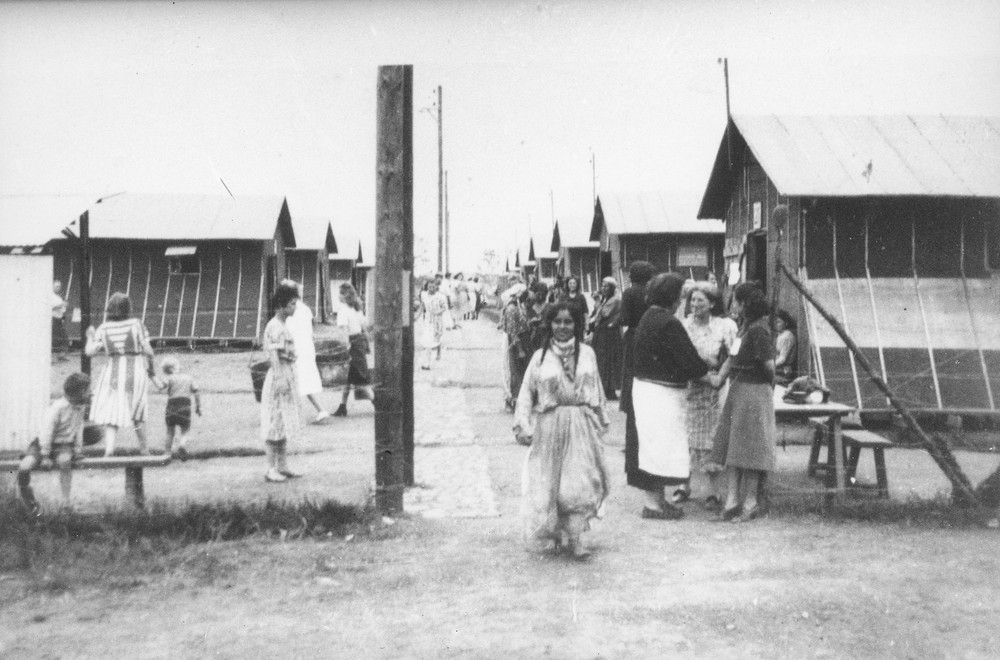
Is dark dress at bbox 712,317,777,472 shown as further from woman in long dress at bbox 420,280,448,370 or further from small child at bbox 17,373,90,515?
woman in long dress at bbox 420,280,448,370

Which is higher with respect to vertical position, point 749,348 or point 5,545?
point 749,348

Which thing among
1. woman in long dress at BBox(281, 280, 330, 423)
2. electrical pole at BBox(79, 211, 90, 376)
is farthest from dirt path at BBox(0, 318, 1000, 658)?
woman in long dress at BBox(281, 280, 330, 423)

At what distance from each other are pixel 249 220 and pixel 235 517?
14601 millimetres

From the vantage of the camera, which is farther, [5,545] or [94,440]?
[94,440]

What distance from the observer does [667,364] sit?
673 centimetres

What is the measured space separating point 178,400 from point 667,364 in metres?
4.75

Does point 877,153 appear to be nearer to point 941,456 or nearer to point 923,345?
point 923,345

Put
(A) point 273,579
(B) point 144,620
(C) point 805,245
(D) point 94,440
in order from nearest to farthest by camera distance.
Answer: (B) point 144,620 < (A) point 273,579 < (D) point 94,440 < (C) point 805,245

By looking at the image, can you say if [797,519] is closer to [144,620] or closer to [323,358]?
[144,620]

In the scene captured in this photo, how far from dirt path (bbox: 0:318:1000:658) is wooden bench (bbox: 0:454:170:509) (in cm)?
89

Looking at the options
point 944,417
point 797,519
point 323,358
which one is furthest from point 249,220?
point 797,519

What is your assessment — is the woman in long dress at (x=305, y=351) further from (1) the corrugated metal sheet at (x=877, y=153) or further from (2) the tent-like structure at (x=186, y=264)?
(2) the tent-like structure at (x=186, y=264)

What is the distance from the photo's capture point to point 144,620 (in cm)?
485

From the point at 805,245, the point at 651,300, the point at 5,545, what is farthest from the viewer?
the point at 805,245
